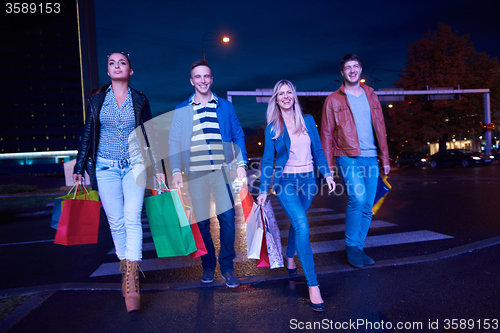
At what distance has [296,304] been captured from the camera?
9.91ft

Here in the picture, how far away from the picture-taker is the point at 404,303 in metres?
2.94

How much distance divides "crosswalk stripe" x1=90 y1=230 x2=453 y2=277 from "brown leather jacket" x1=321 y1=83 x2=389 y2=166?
1419mm

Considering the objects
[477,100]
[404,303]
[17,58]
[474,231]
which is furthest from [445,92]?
[17,58]

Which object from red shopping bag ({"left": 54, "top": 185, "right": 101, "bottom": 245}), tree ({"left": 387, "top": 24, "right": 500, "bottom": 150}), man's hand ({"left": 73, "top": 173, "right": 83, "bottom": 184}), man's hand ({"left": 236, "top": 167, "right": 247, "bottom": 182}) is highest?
tree ({"left": 387, "top": 24, "right": 500, "bottom": 150})

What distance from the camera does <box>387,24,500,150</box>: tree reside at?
33.1 metres

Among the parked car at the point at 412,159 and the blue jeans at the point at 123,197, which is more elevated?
the blue jeans at the point at 123,197

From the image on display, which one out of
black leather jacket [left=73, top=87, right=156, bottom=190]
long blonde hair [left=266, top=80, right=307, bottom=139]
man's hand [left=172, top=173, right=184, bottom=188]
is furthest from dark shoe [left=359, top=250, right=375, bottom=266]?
black leather jacket [left=73, top=87, right=156, bottom=190]

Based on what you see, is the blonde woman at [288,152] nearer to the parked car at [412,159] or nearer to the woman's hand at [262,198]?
the woman's hand at [262,198]

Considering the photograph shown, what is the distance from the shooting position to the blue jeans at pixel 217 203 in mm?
3504

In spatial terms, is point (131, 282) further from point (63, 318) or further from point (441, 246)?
point (441, 246)

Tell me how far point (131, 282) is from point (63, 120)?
335 ft

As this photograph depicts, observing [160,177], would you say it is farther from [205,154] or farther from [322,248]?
[322,248]

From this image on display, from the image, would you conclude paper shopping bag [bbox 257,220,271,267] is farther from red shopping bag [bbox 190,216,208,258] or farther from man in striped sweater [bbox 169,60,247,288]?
red shopping bag [bbox 190,216,208,258]

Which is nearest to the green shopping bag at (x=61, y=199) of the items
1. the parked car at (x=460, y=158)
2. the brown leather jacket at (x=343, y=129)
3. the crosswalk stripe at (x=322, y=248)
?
the crosswalk stripe at (x=322, y=248)
